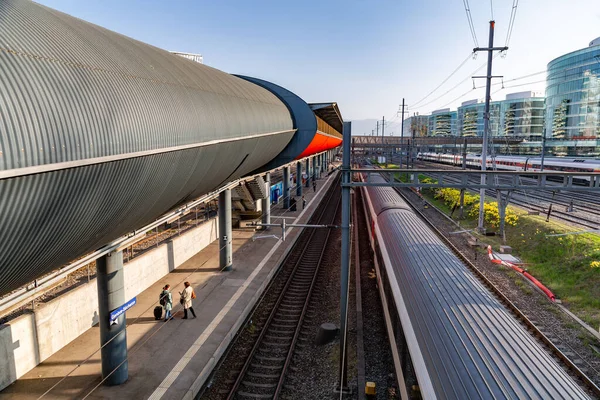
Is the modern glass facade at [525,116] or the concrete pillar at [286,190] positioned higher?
the modern glass facade at [525,116]

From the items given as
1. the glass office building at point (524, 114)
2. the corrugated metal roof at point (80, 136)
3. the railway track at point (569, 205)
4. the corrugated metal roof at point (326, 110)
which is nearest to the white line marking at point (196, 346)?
the corrugated metal roof at point (80, 136)

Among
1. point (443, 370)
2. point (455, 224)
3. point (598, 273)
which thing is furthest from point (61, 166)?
point (455, 224)

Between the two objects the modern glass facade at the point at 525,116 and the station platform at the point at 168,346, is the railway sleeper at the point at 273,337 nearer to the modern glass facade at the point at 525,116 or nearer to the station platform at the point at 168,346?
the station platform at the point at 168,346

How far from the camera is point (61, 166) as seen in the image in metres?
5.09

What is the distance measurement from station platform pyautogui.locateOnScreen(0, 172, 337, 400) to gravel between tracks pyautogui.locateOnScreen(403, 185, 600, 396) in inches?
397

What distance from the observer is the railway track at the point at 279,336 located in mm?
10258

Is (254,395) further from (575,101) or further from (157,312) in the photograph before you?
(575,101)

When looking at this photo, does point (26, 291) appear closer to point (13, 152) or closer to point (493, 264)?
point (13, 152)

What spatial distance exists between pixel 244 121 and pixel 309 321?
7360mm

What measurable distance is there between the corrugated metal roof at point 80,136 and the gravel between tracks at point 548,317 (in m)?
12.0

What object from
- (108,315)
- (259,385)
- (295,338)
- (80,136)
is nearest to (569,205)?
(295,338)

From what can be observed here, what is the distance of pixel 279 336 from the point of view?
13.1m

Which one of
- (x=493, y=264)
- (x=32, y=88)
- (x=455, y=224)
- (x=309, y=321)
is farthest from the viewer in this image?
(x=455, y=224)

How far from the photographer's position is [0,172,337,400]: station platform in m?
9.49
